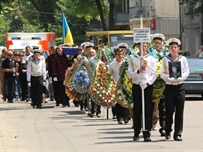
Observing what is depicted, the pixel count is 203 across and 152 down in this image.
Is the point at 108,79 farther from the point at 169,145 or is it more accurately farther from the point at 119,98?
the point at 169,145

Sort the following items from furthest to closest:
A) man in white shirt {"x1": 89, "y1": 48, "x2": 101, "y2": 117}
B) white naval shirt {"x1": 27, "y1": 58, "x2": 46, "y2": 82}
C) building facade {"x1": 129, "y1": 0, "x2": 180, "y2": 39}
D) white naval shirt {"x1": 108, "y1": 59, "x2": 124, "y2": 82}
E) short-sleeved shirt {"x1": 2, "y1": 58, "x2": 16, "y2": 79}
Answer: building facade {"x1": 129, "y1": 0, "x2": 180, "y2": 39}, short-sleeved shirt {"x1": 2, "y1": 58, "x2": 16, "y2": 79}, white naval shirt {"x1": 27, "y1": 58, "x2": 46, "y2": 82}, man in white shirt {"x1": 89, "y1": 48, "x2": 101, "y2": 117}, white naval shirt {"x1": 108, "y1": 59, "x2": 124, "y2": 82}

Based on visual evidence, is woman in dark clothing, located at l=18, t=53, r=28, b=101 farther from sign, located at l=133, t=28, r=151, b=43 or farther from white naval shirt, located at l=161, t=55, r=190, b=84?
white naval shirt, located at l=161, t=55, r=190, b=84

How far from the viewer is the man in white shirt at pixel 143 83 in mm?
13781

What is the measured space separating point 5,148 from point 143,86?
2.59m

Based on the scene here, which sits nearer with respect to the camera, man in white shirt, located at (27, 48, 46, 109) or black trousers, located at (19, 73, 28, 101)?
man in white shirt, located at (27, 48, 46, 109)

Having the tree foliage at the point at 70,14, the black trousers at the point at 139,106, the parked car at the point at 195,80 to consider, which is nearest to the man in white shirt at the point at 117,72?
the black trousers at the point at 139,106

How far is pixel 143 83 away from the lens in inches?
540

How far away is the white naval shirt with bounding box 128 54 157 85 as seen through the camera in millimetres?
13812

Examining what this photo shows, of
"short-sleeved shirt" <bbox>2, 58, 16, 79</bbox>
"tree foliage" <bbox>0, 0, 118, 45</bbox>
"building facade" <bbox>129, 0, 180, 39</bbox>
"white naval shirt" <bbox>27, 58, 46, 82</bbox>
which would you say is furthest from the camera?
"building facade" <bbox>129, 0, 180, 39</bbox>

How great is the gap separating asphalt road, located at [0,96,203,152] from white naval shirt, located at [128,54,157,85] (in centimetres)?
108

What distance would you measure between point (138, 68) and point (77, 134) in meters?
2.25

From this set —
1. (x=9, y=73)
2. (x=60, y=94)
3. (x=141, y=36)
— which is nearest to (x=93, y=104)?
(x=60, y=94)

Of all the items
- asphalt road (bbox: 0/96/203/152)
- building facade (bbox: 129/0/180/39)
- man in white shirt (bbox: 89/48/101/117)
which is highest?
building facade (bbox: 129/0/180/39)

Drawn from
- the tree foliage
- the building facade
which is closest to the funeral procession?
the tree foliage
